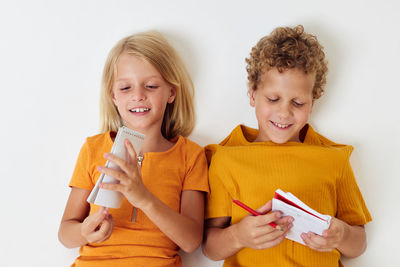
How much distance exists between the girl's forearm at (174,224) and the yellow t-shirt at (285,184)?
11 cm

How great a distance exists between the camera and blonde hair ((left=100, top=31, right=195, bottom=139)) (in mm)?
1435

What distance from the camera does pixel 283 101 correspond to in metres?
1.30

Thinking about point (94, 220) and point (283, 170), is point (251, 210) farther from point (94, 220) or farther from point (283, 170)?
point (94, 220)

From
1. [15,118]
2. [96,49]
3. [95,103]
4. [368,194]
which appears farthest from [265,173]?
[15,118]

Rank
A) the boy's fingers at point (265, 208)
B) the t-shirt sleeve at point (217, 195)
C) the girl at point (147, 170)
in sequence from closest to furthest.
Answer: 1. the boy's fingers at point (265, 208)
2. the girl at point (147, 170)
3. the t-shirt sleeve at point (217, 195)

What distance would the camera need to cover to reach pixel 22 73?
1616 millimetres

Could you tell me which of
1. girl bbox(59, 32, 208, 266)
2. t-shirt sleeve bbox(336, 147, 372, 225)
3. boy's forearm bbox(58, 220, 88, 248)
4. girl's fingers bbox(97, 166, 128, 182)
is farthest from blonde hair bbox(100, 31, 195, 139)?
t-shirt sleeve bbox(336, 147, 372, 225)

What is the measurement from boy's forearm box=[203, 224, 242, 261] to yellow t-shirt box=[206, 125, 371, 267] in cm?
5

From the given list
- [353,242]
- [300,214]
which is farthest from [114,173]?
[353,242]

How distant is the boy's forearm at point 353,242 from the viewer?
1.25 metres

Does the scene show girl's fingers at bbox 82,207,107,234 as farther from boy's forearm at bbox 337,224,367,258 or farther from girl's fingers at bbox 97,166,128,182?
boy's forearm at bbox 337,224,367,258

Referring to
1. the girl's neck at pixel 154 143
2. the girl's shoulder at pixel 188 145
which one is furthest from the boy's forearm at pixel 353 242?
the girl's neck at pixel 154 143

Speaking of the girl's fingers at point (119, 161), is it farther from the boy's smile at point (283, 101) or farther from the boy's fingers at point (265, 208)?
the boy's smile at point (283, 101)

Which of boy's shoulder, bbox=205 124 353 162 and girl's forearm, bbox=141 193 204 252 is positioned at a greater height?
boy's shoulder, bbox=205 124 353 162
